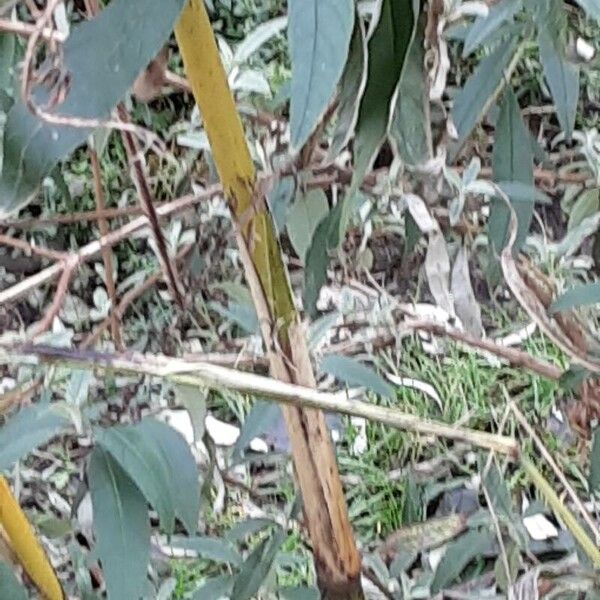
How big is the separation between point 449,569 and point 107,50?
530 millimetres

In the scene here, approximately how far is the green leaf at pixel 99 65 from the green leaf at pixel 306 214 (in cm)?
32

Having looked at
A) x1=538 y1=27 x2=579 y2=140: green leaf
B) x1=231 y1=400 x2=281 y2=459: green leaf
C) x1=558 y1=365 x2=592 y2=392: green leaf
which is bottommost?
x1=558 y1=365 x2=592 y2=392: green leaf

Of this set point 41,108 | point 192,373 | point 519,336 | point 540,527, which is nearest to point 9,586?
point 192,373

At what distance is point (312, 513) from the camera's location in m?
0.55

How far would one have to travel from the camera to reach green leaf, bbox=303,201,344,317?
1.79 ft

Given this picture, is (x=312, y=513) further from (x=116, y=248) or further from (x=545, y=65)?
(x=116, y=248)

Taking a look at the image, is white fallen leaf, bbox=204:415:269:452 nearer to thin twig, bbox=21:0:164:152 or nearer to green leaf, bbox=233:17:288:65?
green leaf, bbox=233:17:288:65

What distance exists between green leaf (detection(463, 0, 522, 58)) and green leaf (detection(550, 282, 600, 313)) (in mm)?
159

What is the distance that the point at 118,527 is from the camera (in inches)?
19.8

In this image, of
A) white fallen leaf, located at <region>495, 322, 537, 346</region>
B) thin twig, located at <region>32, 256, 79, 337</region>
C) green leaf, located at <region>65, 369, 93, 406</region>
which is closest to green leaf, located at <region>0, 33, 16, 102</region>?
thin twig, located at <region>32, 256, 79, 337</region>

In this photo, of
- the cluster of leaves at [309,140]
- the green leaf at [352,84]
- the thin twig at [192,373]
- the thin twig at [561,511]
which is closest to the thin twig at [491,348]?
the cluster of leaves at [309,140]

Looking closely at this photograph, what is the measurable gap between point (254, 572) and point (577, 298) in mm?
256

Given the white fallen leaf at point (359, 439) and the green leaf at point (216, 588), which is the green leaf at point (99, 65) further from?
the white fallen leaf at point (359, 439)

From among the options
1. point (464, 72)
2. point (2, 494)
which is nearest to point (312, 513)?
point (2, 494)
